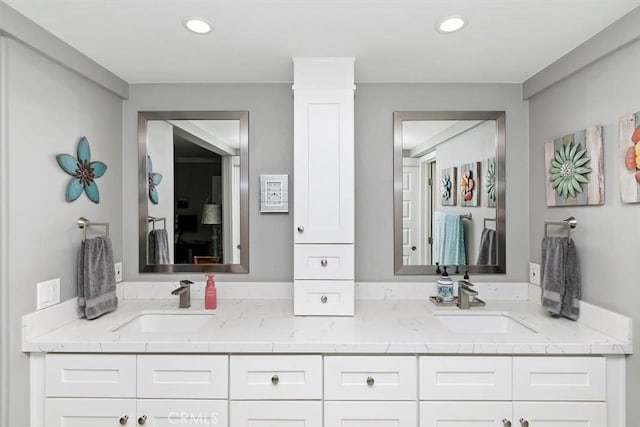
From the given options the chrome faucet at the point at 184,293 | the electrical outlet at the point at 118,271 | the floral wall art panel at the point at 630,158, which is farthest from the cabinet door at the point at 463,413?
the electrical outlet at the point at 118,271

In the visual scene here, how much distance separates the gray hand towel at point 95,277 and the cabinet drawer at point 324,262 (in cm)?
104

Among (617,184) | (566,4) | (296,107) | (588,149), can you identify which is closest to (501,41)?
(566,4)

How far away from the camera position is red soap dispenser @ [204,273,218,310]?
84.2 inches

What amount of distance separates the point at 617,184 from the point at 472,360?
3.36ft

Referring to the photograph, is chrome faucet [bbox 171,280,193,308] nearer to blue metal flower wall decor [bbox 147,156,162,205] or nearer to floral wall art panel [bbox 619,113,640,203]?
blue metal flower wall decor [bbox 147,156,162,205]

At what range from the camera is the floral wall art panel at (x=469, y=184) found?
2312 millimetres

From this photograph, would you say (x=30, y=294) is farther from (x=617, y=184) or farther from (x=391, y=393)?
(x=617, y=184)

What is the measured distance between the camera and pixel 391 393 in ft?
5.28

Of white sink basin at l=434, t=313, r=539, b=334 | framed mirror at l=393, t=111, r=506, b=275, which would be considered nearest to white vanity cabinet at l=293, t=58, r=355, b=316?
framed mirror at l=393, t=111, r=506, b=275

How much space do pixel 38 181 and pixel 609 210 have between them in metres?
2.64

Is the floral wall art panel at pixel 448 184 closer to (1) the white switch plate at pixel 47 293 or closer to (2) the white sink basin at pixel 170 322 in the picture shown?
(2) the white sink basin at pixel 170 322

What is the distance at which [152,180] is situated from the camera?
239cm

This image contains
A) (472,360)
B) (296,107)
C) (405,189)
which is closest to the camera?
(472,360)

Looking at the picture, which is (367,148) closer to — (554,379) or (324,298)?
(324,298)
